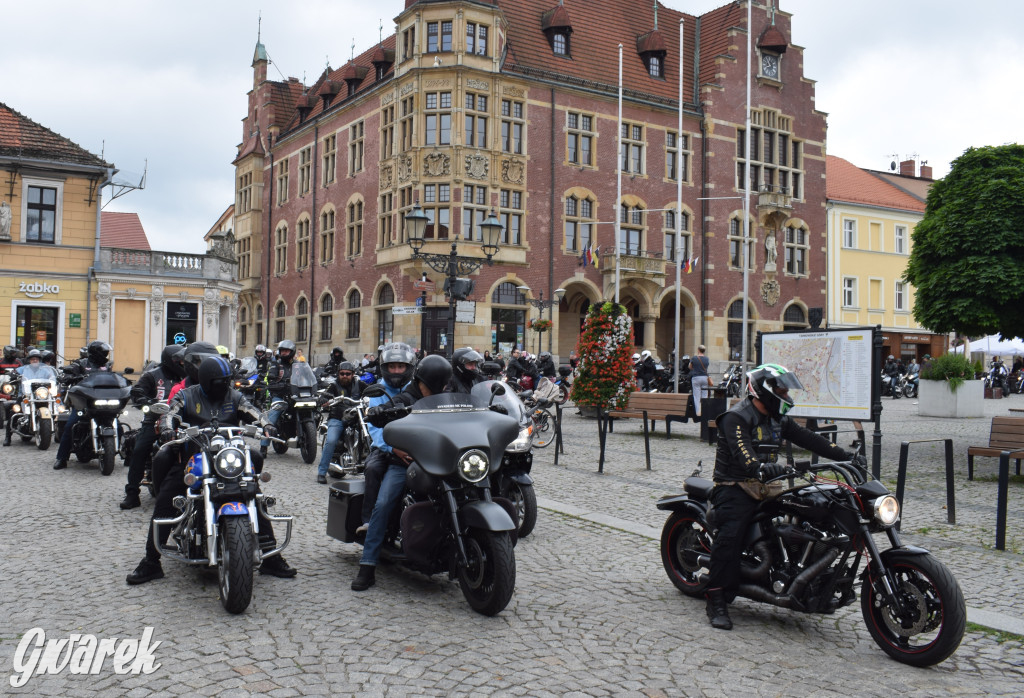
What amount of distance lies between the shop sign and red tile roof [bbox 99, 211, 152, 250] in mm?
18481

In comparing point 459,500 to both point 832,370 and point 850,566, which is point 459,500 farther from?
point 832,370

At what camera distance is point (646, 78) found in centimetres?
4131

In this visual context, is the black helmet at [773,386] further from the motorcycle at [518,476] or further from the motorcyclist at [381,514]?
the motorcycle at [518,476]

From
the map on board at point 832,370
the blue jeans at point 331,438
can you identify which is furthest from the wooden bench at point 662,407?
the blue jeans at point 331,438

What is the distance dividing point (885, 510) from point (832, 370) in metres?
7.73

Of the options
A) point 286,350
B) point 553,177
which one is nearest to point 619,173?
point 553,177

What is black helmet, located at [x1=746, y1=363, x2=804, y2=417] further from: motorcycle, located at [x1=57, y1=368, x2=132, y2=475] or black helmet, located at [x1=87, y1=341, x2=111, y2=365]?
black helmet, located at [x1=87, y1=341, x2=111, y2=365]

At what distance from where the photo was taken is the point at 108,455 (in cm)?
1121

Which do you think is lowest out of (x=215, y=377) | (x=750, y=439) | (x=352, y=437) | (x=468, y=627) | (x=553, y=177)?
(x=468, y=627)

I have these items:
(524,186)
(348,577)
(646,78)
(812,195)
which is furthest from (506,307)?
(348,577)

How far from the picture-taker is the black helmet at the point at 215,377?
6.26 m

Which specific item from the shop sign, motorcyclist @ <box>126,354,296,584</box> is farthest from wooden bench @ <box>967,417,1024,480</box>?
the shop sign

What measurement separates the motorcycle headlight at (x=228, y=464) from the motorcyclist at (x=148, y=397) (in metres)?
3.57

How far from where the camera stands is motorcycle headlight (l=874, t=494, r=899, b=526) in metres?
4.67
